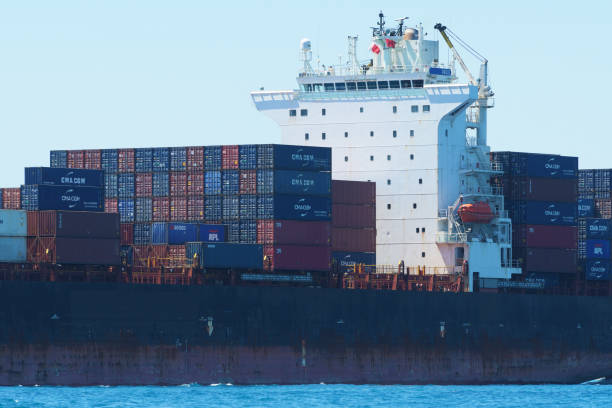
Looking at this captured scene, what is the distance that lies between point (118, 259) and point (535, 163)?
23.1m

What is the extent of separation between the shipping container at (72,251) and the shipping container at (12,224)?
56cm

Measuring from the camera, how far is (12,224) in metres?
61.5

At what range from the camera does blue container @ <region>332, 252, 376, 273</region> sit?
232 feet

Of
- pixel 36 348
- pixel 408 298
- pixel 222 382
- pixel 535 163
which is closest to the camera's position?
pixel 36 348

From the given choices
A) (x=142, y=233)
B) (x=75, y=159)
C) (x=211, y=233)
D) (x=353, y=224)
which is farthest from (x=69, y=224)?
(x=353, y=224)

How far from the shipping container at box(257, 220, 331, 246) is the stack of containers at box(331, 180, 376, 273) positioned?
8.33 feet

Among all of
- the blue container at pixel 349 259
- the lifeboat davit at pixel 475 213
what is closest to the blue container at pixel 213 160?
the blue container at pixel 349 259

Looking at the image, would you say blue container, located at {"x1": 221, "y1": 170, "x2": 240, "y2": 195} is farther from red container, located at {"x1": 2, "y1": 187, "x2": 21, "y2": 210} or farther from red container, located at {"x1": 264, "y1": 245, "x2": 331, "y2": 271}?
red container, located at {"x1": 2, "y1": 187, "x2": 21, "y2": 210}

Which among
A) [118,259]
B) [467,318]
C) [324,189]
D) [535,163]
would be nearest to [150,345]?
[118,259]

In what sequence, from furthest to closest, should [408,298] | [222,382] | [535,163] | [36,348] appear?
[535,163], [408,298], [222,382], [36,348]

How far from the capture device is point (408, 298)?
2793 inches

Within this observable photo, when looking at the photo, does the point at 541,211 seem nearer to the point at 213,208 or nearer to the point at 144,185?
the point at 213,208

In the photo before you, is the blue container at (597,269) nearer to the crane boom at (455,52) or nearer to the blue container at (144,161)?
the crane boom at (455,52)

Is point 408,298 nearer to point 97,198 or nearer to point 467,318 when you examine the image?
point 467,318
